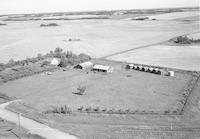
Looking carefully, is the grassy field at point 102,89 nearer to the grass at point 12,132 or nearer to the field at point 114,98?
the field at point 114,98

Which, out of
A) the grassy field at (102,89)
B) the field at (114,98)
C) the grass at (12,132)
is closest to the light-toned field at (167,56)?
the field at (114,98)

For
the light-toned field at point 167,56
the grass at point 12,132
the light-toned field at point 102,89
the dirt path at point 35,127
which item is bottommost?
the light-toned field at point 167,56

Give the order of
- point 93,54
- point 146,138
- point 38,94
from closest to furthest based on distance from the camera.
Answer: point 146,138 → point 38,94 → point 93,54

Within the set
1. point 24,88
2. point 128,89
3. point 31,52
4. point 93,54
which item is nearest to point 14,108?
point 24,88

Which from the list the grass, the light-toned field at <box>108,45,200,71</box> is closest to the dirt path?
the grass

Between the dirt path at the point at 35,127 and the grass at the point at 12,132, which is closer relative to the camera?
the grass at the point at 12,132

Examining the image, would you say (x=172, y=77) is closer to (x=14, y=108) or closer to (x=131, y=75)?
(x=131, y=75)
